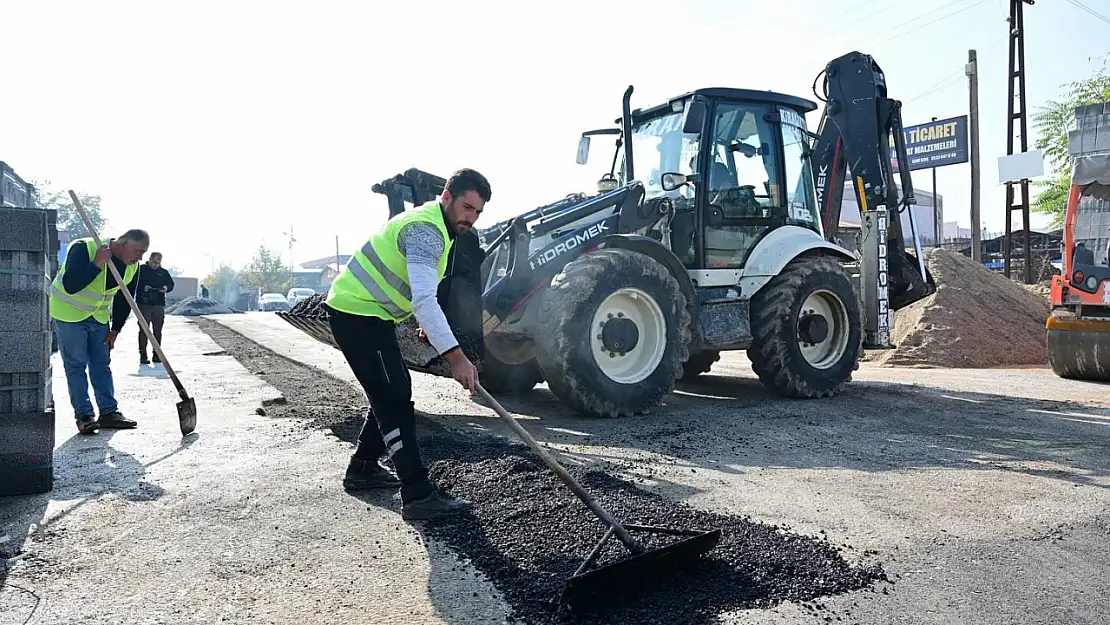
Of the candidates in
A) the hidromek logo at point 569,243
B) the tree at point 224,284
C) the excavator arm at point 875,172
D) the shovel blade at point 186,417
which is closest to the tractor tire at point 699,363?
the excavator arm at point 875,172

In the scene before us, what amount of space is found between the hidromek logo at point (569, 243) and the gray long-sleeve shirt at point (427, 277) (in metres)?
2.71

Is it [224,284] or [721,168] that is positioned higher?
[721,168]

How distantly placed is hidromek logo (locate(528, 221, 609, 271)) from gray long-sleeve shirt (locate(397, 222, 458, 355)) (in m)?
2.71

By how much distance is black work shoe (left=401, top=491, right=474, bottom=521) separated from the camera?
3.90 meters

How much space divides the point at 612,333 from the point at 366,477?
2696mm

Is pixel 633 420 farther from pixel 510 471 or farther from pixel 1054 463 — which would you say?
pixel 1054 463

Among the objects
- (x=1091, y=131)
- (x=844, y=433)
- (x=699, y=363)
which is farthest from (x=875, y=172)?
(x=844, y=433)

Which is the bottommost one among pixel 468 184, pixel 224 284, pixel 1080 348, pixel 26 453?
pixel 1080 348

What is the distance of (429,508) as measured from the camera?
12.8 feet

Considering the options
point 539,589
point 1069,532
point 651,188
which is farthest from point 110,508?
point 651,188

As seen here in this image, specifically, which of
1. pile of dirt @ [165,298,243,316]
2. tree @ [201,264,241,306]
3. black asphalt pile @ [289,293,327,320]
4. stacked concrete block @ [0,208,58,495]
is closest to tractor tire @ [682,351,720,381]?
black asphalt pile @ [289,293,327,320]

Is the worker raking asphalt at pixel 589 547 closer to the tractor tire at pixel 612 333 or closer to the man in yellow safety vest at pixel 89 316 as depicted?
the tractor tire at pixel 612 333

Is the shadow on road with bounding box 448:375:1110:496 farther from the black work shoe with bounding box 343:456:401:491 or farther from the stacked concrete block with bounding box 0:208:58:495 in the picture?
the stacked concrete block with bounding box 0:208:58:495

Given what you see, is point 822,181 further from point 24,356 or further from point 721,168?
point 24,356
